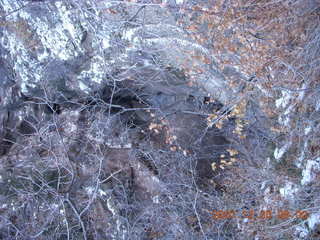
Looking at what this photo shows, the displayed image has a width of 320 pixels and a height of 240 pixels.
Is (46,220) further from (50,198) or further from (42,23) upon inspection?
(42,23)

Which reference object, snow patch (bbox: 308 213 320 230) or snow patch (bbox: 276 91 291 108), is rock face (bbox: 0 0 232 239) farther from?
snow patch (bbox: 308 213 320 230)

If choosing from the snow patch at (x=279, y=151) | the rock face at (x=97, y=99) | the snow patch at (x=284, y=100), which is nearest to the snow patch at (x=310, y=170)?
the snow patch at (x=279, y=151)

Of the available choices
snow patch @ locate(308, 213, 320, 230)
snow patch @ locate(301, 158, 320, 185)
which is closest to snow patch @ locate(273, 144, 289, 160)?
snow patch @ locate(301, 158, 320, 185)

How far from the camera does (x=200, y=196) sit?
175 inches

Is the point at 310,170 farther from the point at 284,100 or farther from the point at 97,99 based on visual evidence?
the point at 97,99

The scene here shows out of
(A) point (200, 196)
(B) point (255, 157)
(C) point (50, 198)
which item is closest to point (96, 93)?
(C) point (50, 198)

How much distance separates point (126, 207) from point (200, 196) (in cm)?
108
